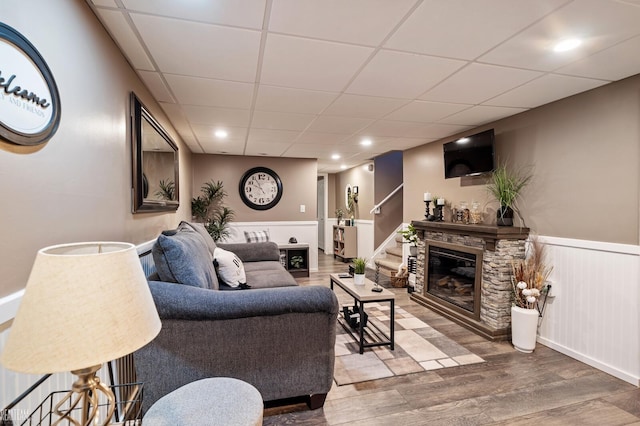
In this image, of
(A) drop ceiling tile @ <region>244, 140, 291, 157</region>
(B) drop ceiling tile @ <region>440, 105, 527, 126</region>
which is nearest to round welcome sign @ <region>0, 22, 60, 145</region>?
(B) drop ceiling tile @ <region>440, 105, 527, 126</region>

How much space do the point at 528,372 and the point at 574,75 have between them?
2247 millimetres

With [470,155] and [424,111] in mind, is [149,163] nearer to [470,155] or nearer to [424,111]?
[424,111]

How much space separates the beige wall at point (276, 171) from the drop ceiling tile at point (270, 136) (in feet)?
4.20

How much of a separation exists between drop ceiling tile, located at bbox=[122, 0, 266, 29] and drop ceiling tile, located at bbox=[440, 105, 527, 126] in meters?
2.26

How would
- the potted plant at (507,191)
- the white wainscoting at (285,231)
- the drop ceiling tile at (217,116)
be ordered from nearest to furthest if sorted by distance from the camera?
the drop ceiling tile at (217,116), the potted plant at (507,191), the white wainscoting at (285,231)

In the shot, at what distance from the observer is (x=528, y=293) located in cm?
263

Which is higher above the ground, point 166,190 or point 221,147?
point 221,147

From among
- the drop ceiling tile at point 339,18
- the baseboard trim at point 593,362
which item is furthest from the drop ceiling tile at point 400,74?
the baseboard trim at point 593,362

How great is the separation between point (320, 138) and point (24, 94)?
3.27 metres

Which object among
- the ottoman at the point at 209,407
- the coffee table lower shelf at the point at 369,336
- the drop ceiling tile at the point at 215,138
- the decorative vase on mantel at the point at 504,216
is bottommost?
the coffee table lower shelf at the point at 369,336

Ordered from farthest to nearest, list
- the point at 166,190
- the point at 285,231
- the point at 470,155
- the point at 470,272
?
the point at 285,231
the point at 470,155
the point at 470,272
the point at 166,190

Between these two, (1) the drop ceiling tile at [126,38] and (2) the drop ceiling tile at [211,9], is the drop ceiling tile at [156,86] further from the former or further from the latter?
(2) the drop ceiling tile at [211,9]

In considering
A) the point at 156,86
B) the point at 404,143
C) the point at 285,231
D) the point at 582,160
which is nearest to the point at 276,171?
the point at 285,231

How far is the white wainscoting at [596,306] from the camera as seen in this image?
2.18 metres
